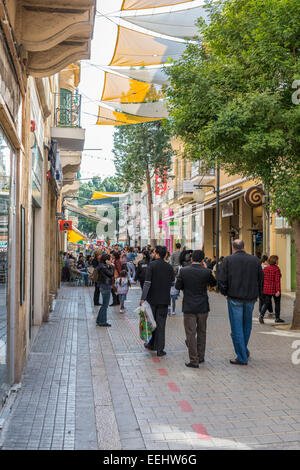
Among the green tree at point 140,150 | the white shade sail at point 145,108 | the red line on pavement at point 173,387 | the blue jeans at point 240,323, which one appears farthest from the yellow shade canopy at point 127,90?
the green tree at point 140,150

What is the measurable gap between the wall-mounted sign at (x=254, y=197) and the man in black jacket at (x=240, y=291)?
11.6m

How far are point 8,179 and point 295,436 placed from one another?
4.08m

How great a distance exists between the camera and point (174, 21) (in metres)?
14.4

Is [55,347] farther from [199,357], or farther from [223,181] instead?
[223,181]

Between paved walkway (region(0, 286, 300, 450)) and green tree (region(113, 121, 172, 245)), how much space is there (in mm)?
26297

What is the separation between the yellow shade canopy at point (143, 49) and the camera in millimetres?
14773

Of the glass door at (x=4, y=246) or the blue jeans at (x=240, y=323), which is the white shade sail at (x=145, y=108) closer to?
the blue jeans at (x=240, y=323)

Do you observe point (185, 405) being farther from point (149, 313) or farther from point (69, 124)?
point (69, 124)

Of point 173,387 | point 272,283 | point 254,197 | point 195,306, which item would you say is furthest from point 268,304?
point 254,197

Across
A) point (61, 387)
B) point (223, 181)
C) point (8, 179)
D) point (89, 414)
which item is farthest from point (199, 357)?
point (223, 181)

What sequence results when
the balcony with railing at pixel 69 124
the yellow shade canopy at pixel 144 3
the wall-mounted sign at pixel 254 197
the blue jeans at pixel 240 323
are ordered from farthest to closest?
1. the wall-mounted sign at pixel 254 197
2. the balcony with railing at pixel 69 124
3. the yellow shade canopy at pixel 144 3
4. the blue jeans at pixel 240 323

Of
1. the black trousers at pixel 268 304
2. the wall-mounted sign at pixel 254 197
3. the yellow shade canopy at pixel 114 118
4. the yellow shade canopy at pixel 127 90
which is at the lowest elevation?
the black trousers at pixel 268 304

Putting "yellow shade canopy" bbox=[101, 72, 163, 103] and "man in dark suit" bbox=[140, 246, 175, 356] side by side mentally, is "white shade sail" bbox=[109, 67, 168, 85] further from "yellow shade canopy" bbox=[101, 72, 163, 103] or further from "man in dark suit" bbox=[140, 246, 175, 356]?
"man in dark suit" bbox=[140, 246, 175, 356]

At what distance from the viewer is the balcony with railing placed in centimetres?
1616
